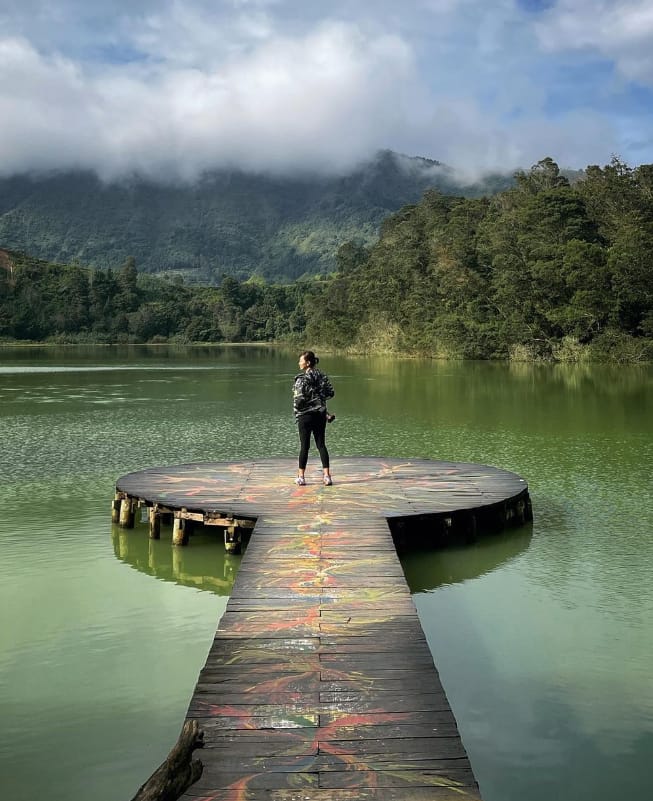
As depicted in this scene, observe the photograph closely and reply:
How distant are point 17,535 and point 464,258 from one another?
54.3 m

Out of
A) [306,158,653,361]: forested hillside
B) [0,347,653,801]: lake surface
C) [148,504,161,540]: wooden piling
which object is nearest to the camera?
[0,347,653,801]: lake surface

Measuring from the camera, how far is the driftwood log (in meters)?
3.85

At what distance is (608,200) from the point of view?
56625 mm

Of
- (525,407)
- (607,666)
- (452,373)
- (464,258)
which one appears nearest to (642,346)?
(452,373)

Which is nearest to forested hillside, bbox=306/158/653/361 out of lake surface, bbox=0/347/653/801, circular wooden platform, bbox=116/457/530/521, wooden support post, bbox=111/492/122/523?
lake surface, bbox=0/347/653/801

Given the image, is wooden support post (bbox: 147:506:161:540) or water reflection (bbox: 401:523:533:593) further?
wooden support post (bbox: 147:506:161:540)

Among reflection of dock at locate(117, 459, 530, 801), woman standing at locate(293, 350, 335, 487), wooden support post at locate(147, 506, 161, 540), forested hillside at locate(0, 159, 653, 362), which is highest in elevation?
forested hillside at locate(0, 159, 653, 362)

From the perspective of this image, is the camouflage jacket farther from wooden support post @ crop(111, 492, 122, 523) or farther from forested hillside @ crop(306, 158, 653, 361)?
forested hillside @ crop(306, 158, 653, 361)

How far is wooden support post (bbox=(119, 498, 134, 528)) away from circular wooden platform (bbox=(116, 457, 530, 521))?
101 mm

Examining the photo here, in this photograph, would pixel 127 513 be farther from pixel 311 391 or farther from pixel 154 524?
pixel 311 391

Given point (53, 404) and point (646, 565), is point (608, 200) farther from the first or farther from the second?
point (646, 565)

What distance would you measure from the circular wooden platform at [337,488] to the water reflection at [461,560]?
1.69ft

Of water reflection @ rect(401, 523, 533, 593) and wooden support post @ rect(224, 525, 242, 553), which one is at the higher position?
wooden support post @ rect(224, 525, 242, 553)

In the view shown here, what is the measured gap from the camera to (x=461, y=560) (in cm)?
1030
